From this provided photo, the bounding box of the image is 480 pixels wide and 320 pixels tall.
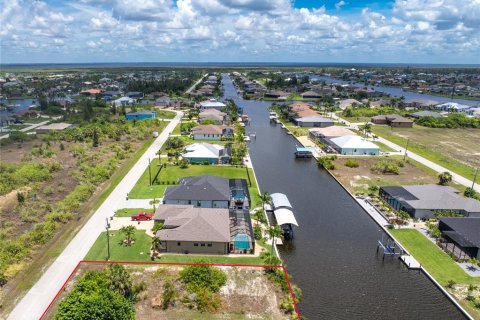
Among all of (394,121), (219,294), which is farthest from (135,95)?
(219,294)

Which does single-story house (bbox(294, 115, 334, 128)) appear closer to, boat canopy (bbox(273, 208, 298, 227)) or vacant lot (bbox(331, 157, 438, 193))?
vacant lot (bbox(331, 157, 438, 193))

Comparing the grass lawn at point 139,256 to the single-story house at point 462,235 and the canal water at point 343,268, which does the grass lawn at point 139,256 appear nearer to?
the canal water at point 343,268

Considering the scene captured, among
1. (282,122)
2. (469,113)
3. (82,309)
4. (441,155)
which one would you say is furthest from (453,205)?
(469,113)

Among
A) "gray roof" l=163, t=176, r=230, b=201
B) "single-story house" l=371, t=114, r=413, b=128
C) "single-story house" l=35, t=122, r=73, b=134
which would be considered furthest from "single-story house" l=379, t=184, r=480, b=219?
"single-story house" l=35, t=122, r=73, b=134

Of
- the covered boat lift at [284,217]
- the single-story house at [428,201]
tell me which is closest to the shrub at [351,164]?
the single-story house at [428,201]

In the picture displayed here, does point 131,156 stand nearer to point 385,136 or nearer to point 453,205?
point 453,205

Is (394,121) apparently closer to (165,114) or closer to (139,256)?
(165,114)
